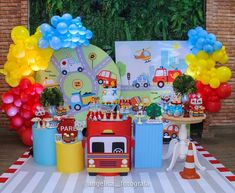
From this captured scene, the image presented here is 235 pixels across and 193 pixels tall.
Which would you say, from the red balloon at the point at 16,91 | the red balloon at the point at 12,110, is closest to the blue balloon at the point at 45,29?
the red balloon at the point at 16,91

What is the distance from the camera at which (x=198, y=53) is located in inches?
263

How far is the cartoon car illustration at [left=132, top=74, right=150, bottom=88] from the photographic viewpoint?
6914mm

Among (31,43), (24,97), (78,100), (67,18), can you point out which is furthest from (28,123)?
(67,18)

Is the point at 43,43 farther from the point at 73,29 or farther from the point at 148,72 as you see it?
the point at 148,72

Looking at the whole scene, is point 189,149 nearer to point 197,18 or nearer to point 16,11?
point 197,18

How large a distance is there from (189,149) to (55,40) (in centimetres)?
275

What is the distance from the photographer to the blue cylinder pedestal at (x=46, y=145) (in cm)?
526

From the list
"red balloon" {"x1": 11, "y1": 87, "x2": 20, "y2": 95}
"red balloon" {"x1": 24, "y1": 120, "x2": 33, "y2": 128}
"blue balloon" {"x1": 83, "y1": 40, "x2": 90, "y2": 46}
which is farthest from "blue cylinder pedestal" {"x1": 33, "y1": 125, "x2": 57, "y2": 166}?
"blue balloon" {"x1": 83, "y1": 40, "x2": 90, "y2": 46}

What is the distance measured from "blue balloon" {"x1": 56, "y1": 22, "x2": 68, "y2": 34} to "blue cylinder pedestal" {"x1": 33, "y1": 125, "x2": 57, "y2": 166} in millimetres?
1727

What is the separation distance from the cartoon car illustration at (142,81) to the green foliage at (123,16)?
73 centimetres

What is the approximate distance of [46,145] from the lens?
5262mm

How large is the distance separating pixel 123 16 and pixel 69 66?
4.64 ft

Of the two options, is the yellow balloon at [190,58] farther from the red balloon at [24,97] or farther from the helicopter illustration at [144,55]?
the red balloon at [24,97]

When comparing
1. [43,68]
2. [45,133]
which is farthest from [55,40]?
[45,133]
